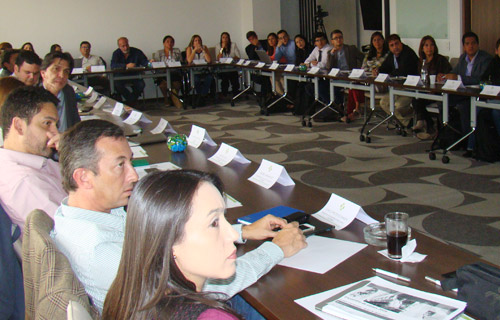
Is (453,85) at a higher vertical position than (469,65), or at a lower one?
lower

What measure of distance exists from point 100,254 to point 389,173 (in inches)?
153

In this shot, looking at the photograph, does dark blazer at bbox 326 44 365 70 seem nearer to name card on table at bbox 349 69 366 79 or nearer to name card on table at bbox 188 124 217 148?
name card on table at bbox 349 69 366 79

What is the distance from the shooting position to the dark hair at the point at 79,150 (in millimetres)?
1704

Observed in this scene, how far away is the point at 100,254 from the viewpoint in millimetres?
1437

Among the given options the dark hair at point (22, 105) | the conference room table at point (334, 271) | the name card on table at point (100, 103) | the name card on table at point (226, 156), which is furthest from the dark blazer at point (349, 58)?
the conference room table at point (334, 271)

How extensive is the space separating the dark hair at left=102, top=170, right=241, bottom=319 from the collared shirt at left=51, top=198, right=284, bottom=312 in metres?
0.39

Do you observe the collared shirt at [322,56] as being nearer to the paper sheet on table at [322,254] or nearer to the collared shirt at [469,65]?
the collared shirt at [469,65]

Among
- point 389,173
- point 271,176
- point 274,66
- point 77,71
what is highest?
point 77,71

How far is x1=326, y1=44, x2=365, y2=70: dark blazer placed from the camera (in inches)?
321

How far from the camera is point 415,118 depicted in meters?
6.61

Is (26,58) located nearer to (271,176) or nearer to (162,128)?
(162,128)

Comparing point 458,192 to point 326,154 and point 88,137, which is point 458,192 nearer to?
point 326,154

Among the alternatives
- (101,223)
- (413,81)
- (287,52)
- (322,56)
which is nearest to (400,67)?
(413,81)

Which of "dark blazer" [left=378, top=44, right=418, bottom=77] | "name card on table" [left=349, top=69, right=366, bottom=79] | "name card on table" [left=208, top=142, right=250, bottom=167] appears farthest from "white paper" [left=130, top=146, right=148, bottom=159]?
"dark blazer" [left=378, top=44, right=418, bottom=77]
